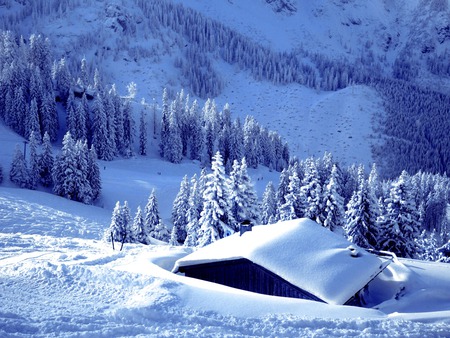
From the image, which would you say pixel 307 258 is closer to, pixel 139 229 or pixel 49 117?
pixel 139 229

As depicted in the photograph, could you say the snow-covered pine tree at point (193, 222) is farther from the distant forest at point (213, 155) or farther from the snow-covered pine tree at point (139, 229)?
the snow-covered pine tree at point (139, 229)

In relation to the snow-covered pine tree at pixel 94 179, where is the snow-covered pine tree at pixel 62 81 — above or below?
above

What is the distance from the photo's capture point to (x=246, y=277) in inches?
651

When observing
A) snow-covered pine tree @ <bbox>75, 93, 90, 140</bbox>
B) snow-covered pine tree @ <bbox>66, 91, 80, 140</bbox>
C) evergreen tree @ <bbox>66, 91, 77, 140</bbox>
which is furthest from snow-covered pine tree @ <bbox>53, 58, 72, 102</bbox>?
snow-covered pine tree @ <bbox>75, 93, 90, 140</bbox>

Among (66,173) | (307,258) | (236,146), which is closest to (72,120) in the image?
(66,173)

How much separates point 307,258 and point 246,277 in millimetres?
2725

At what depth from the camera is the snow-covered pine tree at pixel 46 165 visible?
60.1 metres

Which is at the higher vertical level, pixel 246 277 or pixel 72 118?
pixel 246 277

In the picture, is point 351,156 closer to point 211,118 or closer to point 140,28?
point 211,118

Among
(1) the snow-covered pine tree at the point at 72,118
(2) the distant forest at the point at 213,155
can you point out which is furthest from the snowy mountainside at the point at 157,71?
(1) the snow-covered pine tree at the point at 72,118

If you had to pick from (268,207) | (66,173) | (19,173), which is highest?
(66,173)

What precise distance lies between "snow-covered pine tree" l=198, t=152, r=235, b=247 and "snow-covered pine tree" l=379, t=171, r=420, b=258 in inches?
497

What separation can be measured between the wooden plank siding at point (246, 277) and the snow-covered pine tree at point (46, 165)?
49970mm

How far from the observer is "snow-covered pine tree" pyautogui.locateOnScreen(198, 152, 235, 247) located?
102ft
